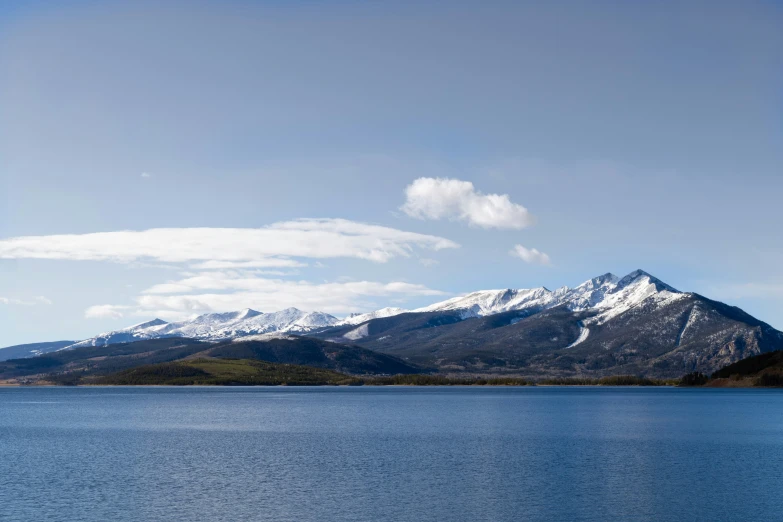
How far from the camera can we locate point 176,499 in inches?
2628

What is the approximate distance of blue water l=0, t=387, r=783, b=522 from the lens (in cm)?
6228

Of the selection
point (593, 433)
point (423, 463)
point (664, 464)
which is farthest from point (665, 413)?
point (423, 463)

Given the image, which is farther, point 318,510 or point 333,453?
point 333,453

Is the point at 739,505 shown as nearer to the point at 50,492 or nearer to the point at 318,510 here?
the point at 318,510

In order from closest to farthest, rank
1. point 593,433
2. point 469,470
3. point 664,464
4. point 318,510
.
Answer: point 318,510 → point 469,470 → point 664,464 → point 593,433

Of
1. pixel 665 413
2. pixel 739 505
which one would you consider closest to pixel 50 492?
pixel 739 505

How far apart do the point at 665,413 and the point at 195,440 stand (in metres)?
125

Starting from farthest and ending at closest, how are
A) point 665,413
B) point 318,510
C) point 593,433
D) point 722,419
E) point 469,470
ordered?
point 665,413 → point 722,419 → point 593,433 → point 469,470 → point 318,510

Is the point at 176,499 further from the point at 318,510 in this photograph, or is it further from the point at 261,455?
the point at 261,455

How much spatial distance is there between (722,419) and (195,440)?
11800cm

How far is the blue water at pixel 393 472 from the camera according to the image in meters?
62.3

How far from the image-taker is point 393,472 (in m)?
82.2

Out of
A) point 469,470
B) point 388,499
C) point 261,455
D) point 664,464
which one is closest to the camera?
point 388,499

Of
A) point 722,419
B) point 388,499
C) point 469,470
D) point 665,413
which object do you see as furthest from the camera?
point 665,413
